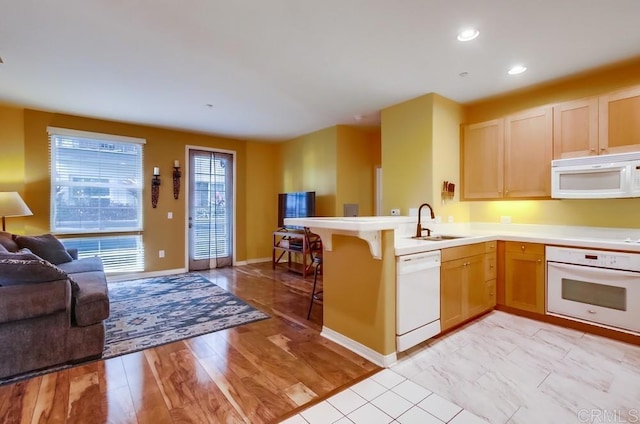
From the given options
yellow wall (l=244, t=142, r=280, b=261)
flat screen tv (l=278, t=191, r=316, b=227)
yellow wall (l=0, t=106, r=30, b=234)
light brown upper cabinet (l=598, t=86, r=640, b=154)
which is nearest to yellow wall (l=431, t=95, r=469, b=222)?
light brown upper cabinet (l=598, t=86, r=640, b=154)

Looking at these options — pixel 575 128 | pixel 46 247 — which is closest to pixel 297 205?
pixel 46 247

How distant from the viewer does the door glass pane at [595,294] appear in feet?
8.78

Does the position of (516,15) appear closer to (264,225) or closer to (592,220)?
(592,220)

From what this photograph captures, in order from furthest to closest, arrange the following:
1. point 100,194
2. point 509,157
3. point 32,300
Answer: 1. point 100,194
2. point 509,157
3. point 32,300

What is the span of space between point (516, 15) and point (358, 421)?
115 inches

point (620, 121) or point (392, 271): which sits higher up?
point (620, 121)

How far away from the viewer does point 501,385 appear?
205 cm

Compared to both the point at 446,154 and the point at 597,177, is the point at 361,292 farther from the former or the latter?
the point at 597,177

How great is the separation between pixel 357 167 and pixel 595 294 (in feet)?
11.9

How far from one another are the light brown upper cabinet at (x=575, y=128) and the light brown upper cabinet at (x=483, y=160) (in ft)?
1.75

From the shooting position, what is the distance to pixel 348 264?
2600 millimetres

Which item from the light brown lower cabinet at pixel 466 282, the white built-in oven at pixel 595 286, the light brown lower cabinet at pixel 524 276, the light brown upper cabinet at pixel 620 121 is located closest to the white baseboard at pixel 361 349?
the light brown lower cabinet at pixel 466 282

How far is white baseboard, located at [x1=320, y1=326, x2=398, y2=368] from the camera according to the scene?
2293 millimetres

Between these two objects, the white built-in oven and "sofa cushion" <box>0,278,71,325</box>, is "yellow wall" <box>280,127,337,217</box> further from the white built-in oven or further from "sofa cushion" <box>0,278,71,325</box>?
"sofa cushion" <box>0,278,71,325</box>
